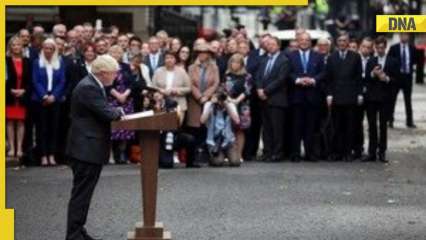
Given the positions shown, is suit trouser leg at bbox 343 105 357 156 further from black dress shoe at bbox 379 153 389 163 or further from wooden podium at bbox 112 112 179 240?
wooden podium at bbox 112 112 179 240

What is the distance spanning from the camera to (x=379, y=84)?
2036cm

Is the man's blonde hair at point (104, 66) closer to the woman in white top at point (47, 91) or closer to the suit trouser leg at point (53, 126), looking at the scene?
the woman in white top at point (47, 91)

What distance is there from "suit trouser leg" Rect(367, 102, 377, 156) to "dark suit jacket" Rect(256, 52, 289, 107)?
1.43 m

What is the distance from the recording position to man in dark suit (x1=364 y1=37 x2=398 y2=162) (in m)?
20.3

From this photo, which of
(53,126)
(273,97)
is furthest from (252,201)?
(53,126)

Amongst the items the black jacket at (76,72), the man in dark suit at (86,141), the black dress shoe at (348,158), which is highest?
the black jacket at (76,72)

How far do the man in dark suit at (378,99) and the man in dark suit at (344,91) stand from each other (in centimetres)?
20

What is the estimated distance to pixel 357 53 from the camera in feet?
67.6

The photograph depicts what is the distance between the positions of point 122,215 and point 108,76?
8.55ft

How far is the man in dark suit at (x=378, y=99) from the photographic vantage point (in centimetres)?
2028

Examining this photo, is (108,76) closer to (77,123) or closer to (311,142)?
(77,123)

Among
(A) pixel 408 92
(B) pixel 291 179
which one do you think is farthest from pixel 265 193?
(A) pixel 408 92

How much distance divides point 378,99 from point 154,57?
3909 mm

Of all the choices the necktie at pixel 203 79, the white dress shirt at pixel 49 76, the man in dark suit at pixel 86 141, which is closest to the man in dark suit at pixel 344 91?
the necktie at pixel 203 79
